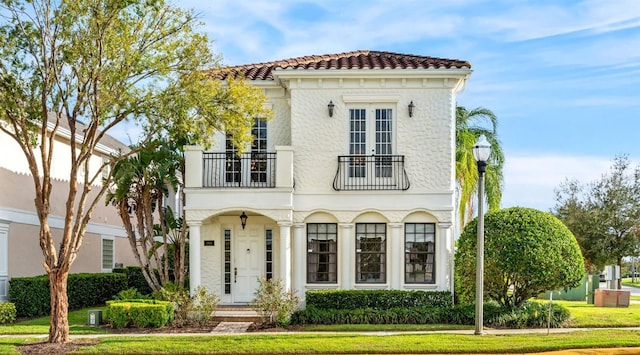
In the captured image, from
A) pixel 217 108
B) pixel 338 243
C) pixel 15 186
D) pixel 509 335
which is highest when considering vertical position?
pixel 217 108

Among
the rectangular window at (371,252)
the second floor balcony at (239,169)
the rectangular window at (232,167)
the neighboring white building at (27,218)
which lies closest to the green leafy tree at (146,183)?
the second floor balcony at (239,169)

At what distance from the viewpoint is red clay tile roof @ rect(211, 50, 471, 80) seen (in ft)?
66.9

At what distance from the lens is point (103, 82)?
14930 millimetres

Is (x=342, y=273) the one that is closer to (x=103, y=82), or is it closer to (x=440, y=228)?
(x=440, y=228)

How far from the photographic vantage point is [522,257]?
18.4 m

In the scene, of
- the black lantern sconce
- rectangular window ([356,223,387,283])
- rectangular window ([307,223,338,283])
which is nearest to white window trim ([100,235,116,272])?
rectangular window ([307,223,338,283])

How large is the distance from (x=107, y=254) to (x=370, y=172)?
1293 centimetres

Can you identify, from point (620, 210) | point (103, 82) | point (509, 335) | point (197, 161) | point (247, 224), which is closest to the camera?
point (103, 82)

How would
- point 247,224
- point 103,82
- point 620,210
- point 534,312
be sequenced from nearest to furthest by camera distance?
1. point 103,82
2. point 534,312
3. point 247,224
4. point 620,210

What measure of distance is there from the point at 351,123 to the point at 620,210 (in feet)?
57.1

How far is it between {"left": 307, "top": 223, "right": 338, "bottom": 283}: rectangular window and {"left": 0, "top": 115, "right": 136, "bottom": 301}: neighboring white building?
28.3ft

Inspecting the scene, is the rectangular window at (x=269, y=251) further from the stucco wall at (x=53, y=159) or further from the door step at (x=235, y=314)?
the stucco wall at (x=53, y=159)

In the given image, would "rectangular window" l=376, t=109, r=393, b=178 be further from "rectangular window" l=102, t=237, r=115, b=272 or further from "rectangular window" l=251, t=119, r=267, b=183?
"rectangular window" l=102, t=237, r=115, b=272

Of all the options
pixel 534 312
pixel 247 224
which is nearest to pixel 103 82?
pixel 247 224
